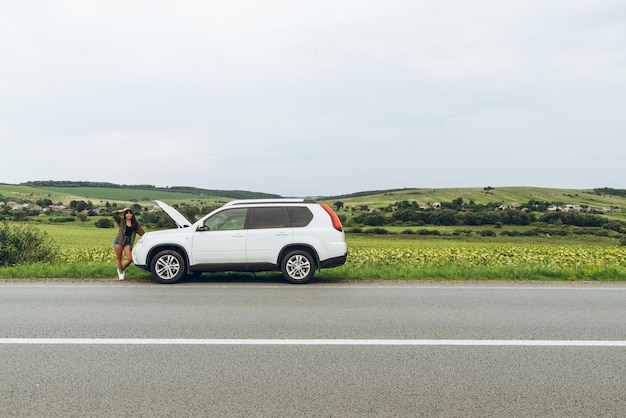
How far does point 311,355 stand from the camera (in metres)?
5.30

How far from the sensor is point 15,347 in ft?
18.4

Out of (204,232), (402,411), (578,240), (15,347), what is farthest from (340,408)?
(578,240)

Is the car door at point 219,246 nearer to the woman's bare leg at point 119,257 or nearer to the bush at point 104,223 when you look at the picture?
the woman's bare leg at point 119,257

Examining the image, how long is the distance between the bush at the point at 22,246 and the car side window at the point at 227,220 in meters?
6.64

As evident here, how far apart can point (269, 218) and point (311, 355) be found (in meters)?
6.10

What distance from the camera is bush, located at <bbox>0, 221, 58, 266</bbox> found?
45.3 ft

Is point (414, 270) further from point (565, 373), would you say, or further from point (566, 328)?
point (565, 373)

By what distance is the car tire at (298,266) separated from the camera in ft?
35.6

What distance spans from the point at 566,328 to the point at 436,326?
1773 millimetres

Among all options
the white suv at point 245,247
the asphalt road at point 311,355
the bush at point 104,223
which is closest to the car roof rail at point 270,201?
the white suv at point 245,247

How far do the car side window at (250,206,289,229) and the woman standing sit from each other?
9.50 feet

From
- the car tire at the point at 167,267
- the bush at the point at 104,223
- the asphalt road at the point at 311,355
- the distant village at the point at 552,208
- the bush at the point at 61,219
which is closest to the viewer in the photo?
the asphalt road at the point at 311,355

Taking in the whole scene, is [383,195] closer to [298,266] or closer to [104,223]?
[104,223]

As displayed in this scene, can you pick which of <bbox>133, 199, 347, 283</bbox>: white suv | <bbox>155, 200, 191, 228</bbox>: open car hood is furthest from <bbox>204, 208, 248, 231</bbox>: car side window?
<bbox>155, 200, 191, 228</bbox>: open car hood
